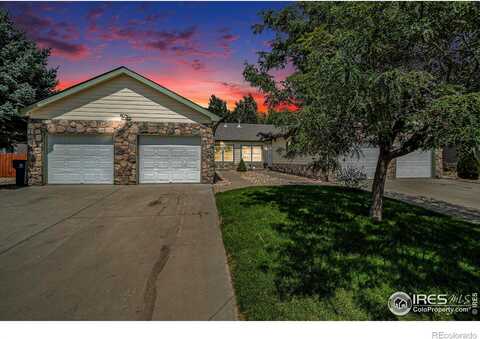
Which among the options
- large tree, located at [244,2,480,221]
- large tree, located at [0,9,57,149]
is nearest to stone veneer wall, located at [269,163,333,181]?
Result: large tree, located at [244,2,480,221]

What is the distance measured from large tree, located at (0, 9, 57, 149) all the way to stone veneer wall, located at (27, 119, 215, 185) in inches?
60.3

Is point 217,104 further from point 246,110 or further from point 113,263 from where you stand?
point 113,263

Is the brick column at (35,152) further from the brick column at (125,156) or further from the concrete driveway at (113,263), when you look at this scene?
the concrete driveway at (113,263)

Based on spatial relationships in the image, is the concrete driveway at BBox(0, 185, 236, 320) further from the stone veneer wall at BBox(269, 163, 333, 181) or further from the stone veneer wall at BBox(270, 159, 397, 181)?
the stone veneer wall at BBox(269, 163, 333, 181)

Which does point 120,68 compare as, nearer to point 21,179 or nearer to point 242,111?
point 21,179

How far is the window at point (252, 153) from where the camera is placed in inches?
994

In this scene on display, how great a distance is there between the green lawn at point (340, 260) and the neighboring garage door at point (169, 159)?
649 centimetres

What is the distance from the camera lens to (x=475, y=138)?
9.24 ft

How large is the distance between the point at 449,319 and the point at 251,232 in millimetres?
3038

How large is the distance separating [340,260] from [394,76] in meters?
2.66

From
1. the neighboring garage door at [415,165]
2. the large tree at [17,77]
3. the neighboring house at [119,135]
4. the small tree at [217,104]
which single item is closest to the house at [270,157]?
the neighboring garage door at [415,165]

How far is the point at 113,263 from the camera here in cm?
374

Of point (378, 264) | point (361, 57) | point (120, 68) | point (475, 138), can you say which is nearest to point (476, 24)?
point (361, 57)

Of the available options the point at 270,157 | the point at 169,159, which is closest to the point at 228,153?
the point at 270,157
